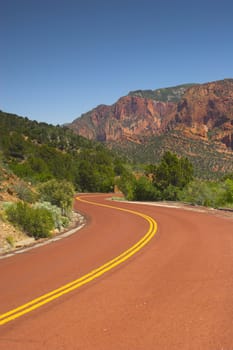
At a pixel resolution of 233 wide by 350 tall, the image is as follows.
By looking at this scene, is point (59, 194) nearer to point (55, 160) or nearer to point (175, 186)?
point (175, 186)

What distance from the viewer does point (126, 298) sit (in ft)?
22.7

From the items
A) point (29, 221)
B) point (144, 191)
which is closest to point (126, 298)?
point (29, 221)

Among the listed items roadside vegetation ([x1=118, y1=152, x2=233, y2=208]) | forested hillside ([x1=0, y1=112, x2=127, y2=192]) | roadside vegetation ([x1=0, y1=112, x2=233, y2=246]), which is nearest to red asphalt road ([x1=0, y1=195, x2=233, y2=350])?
roadside vegetation ([x1=0, y1=112, x2=233, y2=246])

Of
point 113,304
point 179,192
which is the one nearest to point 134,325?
point 113,304

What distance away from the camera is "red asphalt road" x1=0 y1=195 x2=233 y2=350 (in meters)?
5.13

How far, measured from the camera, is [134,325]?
5.61 metres

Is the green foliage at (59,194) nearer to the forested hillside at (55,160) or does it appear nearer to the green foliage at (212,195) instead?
the green foliage at (212,195)

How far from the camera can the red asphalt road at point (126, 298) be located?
5133mm

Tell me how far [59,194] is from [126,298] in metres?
14.4

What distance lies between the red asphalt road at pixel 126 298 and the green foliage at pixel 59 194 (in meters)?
7.84

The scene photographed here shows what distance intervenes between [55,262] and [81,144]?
93919 mm

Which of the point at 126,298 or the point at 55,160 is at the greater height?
the point at 55,160

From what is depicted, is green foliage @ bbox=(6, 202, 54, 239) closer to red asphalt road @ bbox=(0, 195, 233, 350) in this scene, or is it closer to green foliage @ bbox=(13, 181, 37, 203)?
red asphalt road @ bbox=(0, 195, 233, 350)

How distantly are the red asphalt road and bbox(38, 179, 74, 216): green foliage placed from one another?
784 cm
